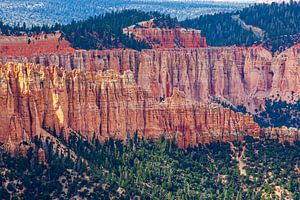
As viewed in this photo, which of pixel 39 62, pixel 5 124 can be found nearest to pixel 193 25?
pixel 39 62

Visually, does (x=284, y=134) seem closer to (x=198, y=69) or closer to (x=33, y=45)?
(x=33, y=45)

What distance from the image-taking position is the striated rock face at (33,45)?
449 feet

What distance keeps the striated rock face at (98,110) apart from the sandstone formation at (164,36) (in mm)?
33393

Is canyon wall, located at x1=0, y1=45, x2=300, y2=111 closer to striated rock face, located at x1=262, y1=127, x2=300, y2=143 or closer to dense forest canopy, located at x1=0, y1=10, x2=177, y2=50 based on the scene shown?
dense forest canopy, located at x1=0, y1=10, x2=177, y2=50

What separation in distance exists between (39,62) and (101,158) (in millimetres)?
26605

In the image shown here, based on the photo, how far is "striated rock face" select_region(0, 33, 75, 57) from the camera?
137 m

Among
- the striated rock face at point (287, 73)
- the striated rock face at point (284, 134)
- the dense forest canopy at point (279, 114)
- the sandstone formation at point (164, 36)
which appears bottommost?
the dense forest canopy at point (279, 114)

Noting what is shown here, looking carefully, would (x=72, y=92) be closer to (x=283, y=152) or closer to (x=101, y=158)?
(x=101, y=158)

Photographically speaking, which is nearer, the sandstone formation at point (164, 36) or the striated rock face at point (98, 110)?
the striated rock face at point (98, 110)

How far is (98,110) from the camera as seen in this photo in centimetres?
11800

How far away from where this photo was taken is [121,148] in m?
116

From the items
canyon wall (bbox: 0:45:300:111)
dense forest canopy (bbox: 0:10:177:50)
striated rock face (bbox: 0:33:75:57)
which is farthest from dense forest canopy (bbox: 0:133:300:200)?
canyon wall (bbox: 0:45:300:111)

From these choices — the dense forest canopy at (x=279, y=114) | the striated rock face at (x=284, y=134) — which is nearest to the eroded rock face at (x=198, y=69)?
the dense forest canopy at (x=279, y=114)

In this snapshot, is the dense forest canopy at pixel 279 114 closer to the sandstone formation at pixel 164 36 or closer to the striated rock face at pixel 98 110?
the sandstone formation at pixel 164 36
